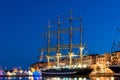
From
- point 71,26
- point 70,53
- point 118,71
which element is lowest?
point 118,71

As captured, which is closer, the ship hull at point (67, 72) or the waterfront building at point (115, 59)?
the waterfront building at point (115, 59)

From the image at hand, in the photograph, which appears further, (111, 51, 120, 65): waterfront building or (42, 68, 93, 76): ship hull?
(42, 68, 93, 76): ship hull

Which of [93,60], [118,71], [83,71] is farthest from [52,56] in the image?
[118,71]

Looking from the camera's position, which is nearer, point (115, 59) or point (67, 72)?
point (115, 59)

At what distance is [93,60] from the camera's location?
146 metres

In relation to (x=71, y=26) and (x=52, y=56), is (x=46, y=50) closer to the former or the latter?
(x=52, y=56)

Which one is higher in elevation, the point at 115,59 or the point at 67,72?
the point at 115,59

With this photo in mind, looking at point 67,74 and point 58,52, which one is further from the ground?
point 58,52

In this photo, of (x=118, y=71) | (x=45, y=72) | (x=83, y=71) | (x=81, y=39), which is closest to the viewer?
(x=118, y=71)

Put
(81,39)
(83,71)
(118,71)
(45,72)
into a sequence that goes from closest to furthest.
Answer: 1. (118,71)
2. (83,71)
3. (81,39)
4. (45,72)

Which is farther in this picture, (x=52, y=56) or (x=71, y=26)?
(x=52, y=56)

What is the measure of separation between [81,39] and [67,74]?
13.2 m

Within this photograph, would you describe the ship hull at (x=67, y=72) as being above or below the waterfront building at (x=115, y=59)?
below

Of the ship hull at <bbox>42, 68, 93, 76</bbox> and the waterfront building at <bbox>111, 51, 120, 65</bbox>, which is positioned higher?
the waterfront building at <bbox>111, 51, 120, 65</bbox>
